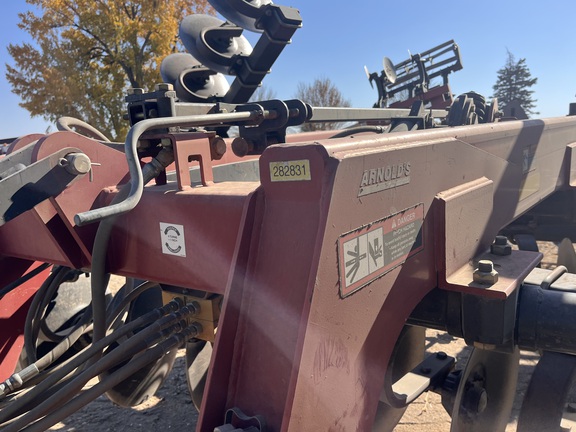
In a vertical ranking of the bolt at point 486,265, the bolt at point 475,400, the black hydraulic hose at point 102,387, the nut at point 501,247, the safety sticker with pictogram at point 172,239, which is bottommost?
the bolt at point 475,400

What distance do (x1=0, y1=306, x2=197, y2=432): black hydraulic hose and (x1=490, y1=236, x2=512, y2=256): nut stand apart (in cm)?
122

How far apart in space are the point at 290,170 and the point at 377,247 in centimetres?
33

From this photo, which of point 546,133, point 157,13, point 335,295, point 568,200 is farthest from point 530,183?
point 157,13

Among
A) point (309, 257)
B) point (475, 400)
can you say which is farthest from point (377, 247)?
point (475, 400)

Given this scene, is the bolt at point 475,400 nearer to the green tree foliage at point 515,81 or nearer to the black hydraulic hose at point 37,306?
the black hydraulic hose at point 37,306

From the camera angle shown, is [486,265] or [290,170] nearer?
[290,170]

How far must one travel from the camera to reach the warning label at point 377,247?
133 cm

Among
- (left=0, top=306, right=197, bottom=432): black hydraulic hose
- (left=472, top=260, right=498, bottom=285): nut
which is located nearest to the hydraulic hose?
(left=0, top=306, right=197, bottom=432): black hydraulic hose

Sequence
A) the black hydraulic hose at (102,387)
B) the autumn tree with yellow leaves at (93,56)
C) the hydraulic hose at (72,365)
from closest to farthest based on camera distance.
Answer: the black hydraulic hose at (102,387), the hydraulic hose at (72,365), the autumn tree with yellow leaves at (93,56)

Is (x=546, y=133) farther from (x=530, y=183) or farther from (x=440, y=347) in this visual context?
(x=440, y=347)

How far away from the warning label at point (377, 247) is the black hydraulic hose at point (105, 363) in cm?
64

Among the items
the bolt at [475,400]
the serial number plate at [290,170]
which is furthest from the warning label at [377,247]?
the bolt at [475,400]

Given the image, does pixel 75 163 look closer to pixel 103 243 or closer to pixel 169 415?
pixel 103 243

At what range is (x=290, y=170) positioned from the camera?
1330mm
